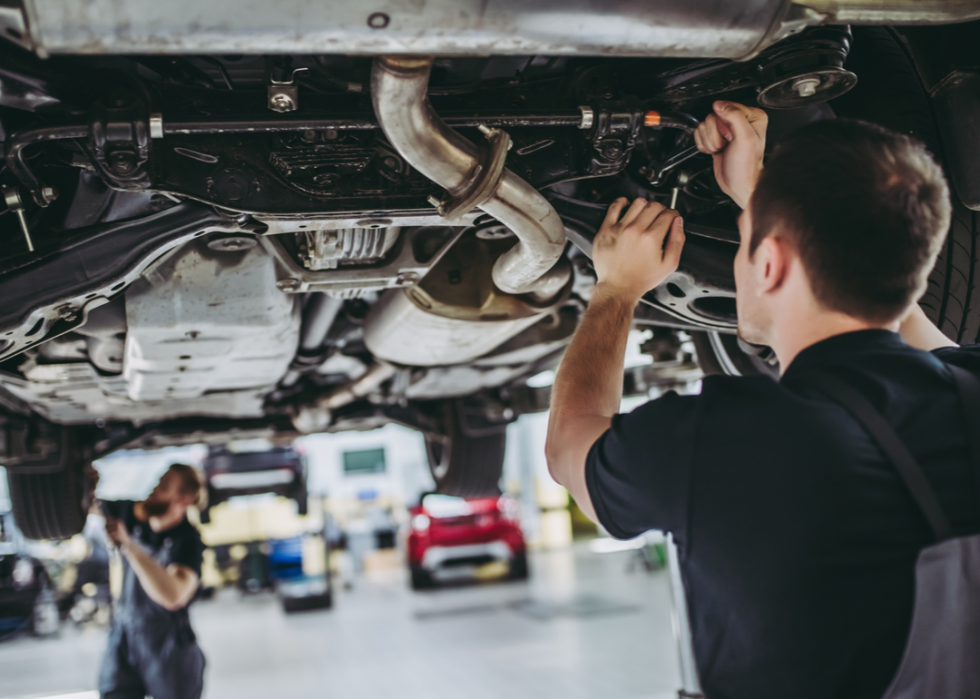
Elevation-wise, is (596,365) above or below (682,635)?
above

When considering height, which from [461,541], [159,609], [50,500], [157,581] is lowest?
[461,541]

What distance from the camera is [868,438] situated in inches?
34.4

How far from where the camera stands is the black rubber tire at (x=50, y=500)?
403cm

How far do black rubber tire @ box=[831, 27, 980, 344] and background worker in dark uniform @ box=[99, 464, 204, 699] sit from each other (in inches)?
115

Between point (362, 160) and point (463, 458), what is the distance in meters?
2.96

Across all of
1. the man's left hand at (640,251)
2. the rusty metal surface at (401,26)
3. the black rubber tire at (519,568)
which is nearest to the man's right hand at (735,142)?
the man's left hand at (640,251)

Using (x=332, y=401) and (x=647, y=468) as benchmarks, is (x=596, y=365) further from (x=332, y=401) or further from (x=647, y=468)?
(x=332, y=401)

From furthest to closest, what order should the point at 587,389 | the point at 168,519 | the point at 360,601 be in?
the point at 360,601 → the point at 168,519 → the point at 587,389

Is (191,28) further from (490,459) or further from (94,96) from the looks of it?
(490,459)

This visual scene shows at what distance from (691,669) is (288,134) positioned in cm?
233

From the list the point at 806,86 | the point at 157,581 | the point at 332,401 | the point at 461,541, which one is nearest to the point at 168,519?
the point at 157,581

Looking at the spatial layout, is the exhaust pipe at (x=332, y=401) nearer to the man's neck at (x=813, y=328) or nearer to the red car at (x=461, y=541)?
the man's neck at (x=813, y=328)

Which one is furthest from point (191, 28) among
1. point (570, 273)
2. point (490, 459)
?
point (490, 459)

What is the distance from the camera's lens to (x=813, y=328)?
0.98 metres
